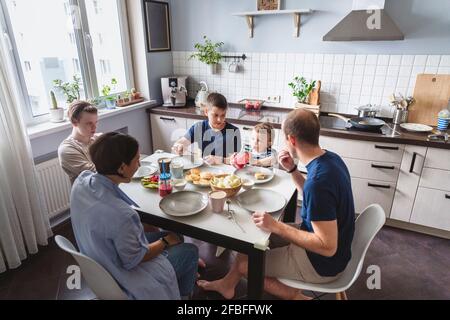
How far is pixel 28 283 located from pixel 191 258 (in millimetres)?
1188

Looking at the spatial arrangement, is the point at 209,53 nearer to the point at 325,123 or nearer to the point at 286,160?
the point at 325,123

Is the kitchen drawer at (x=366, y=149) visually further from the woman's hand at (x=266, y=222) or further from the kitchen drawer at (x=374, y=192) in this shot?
the woman's hand at (x=266, y=222)

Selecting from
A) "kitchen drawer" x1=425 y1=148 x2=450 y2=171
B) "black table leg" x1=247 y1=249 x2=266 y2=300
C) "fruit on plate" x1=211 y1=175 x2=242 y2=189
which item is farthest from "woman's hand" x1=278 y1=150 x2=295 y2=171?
"kitchen drawer" x1=425 y1=148 x2=450 y2=171

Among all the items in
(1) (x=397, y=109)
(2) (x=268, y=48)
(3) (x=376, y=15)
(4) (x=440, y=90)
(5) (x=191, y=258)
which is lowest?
(5) (x=191, y=258)

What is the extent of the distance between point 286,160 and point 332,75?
5.33 ft

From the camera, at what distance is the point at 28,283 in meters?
1.90

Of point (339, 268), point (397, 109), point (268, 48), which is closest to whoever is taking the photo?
point (339, 268)

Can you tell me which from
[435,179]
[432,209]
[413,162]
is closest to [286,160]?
[413,162]

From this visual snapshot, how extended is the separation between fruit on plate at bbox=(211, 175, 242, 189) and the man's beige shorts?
1.23 ft

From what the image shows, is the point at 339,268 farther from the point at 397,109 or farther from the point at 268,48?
the point at 268,48

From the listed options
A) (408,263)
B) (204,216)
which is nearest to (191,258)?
(204,216)

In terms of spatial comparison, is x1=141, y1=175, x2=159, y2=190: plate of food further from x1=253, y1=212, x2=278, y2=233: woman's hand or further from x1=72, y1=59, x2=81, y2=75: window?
x1=72, y1=59, x2=81, y2=75: window

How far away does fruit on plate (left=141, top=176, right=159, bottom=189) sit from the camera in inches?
64.3
